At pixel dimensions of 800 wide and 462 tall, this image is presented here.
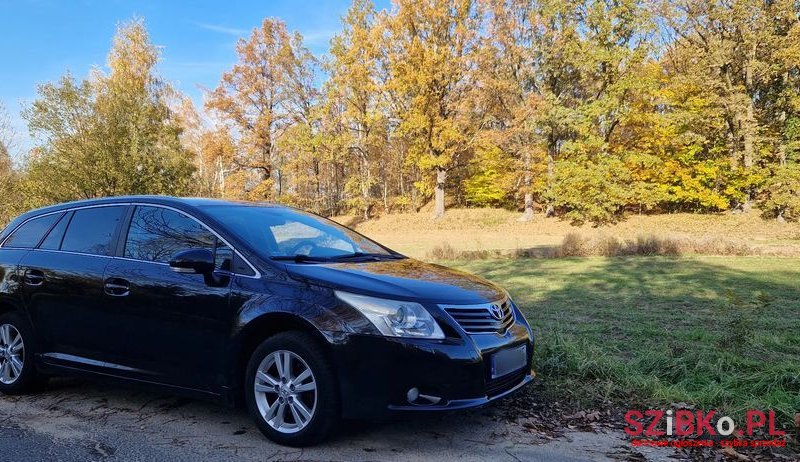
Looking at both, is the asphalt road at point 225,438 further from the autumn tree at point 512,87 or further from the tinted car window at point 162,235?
the autumn tree at point 512,87

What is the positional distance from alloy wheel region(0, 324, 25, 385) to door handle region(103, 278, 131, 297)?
1287 mm

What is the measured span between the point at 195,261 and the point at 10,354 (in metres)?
2.50

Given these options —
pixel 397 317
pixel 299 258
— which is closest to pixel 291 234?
pixel 299 258

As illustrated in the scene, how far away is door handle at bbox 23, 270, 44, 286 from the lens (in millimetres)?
4633

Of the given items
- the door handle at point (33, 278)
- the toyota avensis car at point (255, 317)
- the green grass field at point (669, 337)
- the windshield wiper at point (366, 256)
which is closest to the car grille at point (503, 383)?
the toyota avensis car at point (255, 317)

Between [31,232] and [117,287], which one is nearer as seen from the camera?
[117,287]

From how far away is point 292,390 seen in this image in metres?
3.49

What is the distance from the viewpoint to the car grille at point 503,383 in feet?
11.4

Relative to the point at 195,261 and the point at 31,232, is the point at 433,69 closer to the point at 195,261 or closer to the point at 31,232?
the point at 31,232

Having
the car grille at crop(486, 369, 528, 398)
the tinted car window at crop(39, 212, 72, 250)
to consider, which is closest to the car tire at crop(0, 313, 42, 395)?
the tinted car window at crop(39, 212, 72, 250)

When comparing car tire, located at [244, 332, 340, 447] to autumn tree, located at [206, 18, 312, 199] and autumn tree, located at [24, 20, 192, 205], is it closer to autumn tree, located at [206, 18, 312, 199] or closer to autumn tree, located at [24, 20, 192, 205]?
autumn tree, located at [24, 20, 192, 205]

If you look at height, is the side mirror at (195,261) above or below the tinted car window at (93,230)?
below

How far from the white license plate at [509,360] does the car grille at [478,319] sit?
15cm

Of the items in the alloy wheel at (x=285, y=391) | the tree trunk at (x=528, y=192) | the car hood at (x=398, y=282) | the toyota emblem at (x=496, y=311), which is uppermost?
the tree trunk at (x=528, y=192)
